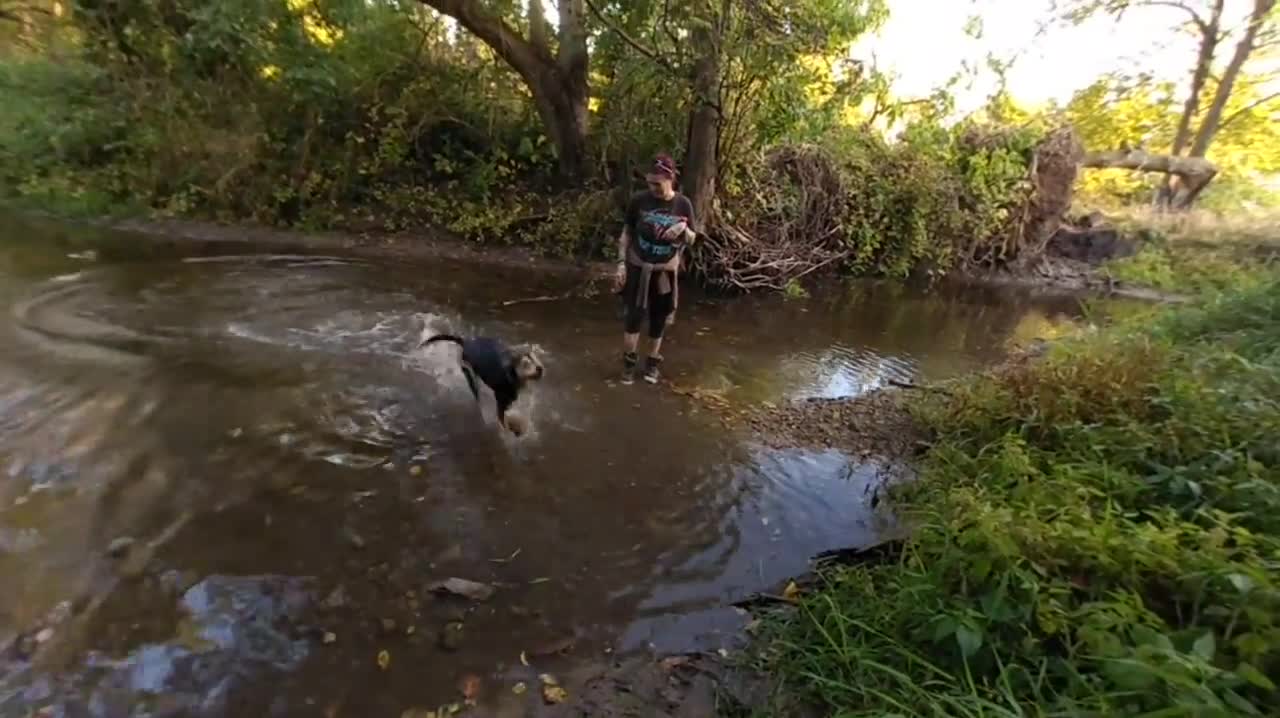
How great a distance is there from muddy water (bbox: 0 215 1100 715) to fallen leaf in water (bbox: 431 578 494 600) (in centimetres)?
5

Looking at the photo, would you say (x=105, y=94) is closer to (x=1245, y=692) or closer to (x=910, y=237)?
(x=910, y=237)

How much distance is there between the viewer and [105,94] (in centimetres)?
1216

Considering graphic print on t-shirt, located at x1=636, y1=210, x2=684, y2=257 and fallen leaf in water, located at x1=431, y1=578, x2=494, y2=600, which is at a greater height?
graphic print on t-shirt, located at x1=636, y1=210, x2=684, y2=257

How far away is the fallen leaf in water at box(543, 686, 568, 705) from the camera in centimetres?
314

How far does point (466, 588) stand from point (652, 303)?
12.4 feet

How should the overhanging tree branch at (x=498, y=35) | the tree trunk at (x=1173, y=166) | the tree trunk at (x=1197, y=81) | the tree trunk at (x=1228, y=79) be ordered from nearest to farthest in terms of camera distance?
the overhanging tree branch at (x=498, y=35), the tree trunk at (x=1173, y=166), the tree trunk at (x=1228, y=79), the tree trunk at (x=1197, y=81)

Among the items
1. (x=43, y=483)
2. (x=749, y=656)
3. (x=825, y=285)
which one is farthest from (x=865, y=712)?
(x=825, y=285)

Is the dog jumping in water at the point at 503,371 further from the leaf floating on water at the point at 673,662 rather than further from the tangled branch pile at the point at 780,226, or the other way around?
the tangled branch pile at the point at 780,226

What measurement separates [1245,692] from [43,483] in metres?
5.76

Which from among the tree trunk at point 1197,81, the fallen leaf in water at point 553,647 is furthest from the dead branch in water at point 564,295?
the tree trunk at point 1197,81

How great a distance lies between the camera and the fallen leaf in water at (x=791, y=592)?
A: 3865 mm

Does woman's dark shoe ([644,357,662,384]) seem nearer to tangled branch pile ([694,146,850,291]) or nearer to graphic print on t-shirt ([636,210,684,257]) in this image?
graphic print on t-shirt ([636,210,684,257])

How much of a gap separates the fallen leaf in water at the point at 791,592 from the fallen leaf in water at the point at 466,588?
158 cm

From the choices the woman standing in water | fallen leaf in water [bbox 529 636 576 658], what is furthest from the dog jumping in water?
fallen leaf in water [bbox 529 636 576 658]
